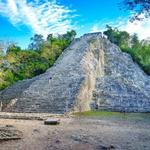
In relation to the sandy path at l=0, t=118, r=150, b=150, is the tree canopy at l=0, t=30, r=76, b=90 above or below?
above

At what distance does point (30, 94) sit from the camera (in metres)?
29.5

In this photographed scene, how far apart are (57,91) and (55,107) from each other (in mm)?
2905

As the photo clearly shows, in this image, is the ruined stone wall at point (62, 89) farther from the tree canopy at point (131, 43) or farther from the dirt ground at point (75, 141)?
the dirt ground at point (75, 141)

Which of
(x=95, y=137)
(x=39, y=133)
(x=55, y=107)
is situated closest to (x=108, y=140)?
(x=95, y=137)

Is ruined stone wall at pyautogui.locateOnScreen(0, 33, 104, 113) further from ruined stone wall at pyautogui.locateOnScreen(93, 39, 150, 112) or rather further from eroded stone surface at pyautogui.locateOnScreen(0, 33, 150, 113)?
ruined stone wall at pyautogui.locateOnScreen(93, 39, 150, 112)

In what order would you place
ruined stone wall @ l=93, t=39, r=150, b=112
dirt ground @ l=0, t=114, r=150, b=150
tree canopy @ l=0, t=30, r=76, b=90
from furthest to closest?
tree canopy @ l=0, t=30, r=76, b=90, ruined stone wall @ l=93, t=39, r=150, b=112, dirt ground @ l=0, t=114, r=150, b=150

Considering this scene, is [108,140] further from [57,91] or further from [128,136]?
[57,91]

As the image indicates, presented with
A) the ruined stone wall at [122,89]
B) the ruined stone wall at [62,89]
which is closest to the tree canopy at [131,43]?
the ruined stone wall at [122,89]

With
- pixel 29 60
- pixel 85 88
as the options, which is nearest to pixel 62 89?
pixel 85 88

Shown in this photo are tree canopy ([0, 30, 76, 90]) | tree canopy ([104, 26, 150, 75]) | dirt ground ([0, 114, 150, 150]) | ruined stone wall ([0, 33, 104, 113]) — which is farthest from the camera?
tree canopy ([104, 26, 150, 75])

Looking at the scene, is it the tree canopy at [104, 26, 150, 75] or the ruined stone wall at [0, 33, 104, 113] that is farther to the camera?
the tree canopy at [104, 26, 150, 75]

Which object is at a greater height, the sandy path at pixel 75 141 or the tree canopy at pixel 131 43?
the tree canopy at pixel 131 43

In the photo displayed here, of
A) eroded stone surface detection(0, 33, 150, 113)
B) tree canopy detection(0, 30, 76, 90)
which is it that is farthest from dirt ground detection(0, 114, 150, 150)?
tree canopy detection(0, 30, 76, 90)

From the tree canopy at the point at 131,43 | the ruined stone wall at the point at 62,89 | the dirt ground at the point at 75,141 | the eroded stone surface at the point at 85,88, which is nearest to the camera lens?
the dirt ground at the point at 75,141
